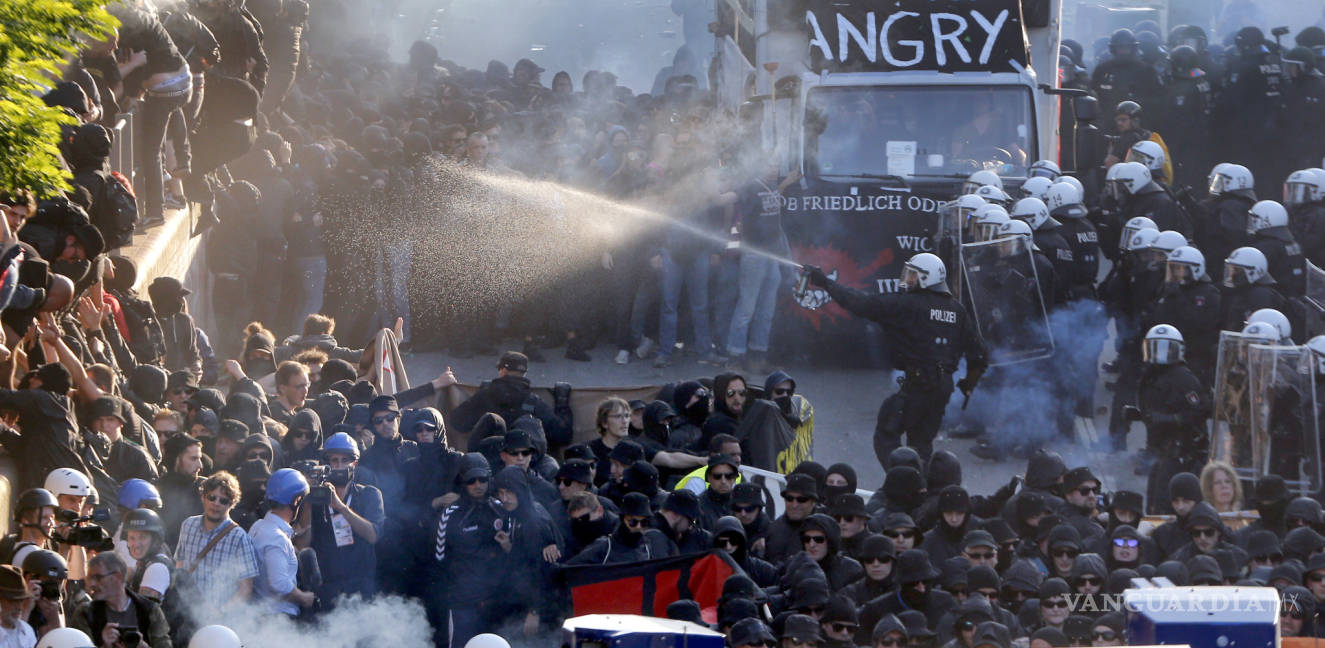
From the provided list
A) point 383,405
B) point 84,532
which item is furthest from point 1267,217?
point 84,532

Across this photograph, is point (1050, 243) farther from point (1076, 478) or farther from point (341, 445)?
point (341, 445)

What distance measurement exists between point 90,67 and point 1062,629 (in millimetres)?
6530

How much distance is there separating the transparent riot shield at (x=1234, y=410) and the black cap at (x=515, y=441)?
A: 4634mm

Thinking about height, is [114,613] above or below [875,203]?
below

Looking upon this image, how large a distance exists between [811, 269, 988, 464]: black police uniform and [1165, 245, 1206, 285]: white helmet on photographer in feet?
5.69

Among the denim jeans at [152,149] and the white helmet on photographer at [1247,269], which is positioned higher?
the denim jeans at [152,149]

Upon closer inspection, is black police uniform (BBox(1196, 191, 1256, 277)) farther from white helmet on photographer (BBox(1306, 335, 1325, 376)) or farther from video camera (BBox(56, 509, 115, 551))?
video camera (BBox(56, 509, 115, 551))

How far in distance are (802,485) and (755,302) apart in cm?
608

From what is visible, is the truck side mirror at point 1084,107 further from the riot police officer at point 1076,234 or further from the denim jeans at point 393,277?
the denim jeans at point 393,277

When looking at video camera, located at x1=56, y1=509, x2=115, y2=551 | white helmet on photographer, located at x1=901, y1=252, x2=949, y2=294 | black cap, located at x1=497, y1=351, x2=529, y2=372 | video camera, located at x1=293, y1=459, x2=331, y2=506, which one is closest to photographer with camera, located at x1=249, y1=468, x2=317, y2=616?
video camera, located at x1=293, y1=459, x2=331, y2=506

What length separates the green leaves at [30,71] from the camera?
24.5 feet

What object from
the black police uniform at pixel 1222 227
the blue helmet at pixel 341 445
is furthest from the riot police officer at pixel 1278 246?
the blue helmet at pixel 341 445

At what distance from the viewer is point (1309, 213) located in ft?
53.6

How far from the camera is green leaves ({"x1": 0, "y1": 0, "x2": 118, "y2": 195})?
748 cm
